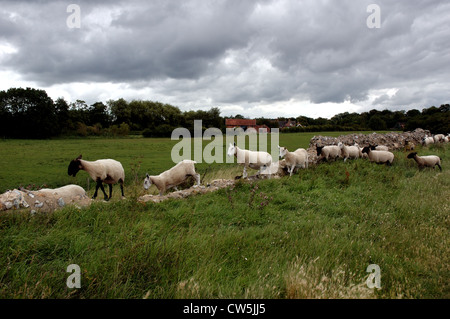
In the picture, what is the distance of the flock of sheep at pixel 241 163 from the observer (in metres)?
11.4

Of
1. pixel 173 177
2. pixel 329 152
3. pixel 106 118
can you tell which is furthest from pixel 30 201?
pixel 106 118

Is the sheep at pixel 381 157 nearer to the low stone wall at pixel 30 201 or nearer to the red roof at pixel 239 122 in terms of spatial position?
the low stone wall at pixel 30 201

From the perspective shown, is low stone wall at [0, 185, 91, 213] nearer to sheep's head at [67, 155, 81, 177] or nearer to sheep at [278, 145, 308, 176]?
sheep's head at [67, 155, 81, 177]

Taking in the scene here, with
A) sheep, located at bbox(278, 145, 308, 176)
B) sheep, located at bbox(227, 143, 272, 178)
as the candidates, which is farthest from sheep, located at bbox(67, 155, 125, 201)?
sheep, located at bbox(278, 145, 308, 176)

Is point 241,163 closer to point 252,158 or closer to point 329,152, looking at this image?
point 252,158

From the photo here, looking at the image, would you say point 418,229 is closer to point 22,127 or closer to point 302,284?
point 302,284

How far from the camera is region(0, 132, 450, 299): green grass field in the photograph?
146 inches

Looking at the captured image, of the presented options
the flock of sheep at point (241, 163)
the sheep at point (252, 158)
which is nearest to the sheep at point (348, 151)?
the flock of sheep at point (241, 163)

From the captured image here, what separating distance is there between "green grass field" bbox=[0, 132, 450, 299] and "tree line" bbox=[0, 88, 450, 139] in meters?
58.4

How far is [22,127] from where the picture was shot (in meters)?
54.0

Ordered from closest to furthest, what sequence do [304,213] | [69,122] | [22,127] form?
1. [304,213]
2. [22,127]
3. [69,122]

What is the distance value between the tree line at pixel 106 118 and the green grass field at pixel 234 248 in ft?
192
